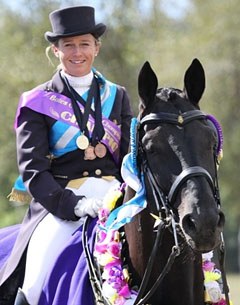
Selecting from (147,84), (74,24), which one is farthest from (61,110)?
(147,84)

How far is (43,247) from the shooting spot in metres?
6.17

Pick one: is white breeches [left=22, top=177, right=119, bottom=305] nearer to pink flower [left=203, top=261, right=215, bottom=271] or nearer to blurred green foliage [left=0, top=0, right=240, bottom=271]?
pink flower [left=203, top=261, right=215, bottom=271]

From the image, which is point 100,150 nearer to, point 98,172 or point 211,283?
point 98,172

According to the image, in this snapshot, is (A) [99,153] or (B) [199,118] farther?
(A) [99,153]

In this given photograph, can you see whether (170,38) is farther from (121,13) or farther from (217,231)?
(217,231)

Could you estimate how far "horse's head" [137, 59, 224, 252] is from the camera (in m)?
5.01

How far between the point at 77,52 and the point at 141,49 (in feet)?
80.2

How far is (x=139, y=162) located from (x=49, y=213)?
3.71ft

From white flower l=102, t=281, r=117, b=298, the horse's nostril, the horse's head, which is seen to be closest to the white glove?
white flower l=102, t=281, r=117, b=298

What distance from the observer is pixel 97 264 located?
5848 mm

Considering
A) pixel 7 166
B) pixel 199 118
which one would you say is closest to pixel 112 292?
pixel 199 118

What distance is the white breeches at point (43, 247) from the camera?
20.0ft

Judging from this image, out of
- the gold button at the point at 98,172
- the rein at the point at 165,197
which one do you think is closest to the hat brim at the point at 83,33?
the gold button at the point at 98,172

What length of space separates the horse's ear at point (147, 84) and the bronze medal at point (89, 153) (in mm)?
1140
